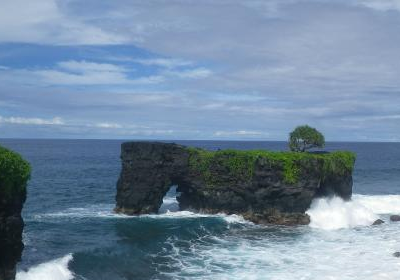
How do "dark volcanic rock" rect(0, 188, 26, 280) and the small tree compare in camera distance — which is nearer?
"dark volcanic rock" rect(0, 188, 26, 280)

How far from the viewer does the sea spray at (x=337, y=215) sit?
5475cm

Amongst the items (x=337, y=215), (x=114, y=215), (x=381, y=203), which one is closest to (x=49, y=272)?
(x=114, y=215)

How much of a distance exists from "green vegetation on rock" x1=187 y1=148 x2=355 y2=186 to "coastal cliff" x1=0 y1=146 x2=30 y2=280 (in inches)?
1127

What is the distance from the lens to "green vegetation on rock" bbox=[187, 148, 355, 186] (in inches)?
2148

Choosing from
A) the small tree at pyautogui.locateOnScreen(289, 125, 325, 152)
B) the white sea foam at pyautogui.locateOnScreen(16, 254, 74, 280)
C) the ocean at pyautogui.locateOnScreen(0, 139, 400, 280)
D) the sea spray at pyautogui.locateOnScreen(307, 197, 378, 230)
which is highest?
the small tree at pyautogui.locateOnScreen(289, 125, 325, 152)

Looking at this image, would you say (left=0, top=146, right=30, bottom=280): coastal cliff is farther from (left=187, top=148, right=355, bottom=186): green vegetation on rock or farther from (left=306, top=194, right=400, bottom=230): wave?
(left=306, top=194, right=400, bottom=230): wave

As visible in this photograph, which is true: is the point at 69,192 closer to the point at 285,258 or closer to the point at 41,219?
the point at 41,219

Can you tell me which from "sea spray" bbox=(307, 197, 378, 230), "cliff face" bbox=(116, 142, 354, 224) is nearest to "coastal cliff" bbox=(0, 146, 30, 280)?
"cliff face" bbox=(116, 142, 354, 224)

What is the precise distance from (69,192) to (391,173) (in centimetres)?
7583

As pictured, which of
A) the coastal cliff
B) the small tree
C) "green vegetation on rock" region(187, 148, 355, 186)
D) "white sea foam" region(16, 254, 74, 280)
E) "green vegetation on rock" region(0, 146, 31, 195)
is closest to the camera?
"green vegetation on rock" region(0, 146, 31, 195)

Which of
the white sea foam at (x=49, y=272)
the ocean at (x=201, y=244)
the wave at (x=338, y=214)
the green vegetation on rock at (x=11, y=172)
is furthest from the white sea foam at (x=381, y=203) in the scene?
the green vegetation on rock at (x=11, y=172)

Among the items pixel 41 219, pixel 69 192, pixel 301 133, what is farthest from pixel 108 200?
pixel 301 133

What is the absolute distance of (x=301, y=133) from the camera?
66938 millimetres

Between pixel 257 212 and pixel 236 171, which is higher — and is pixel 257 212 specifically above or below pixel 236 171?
below
